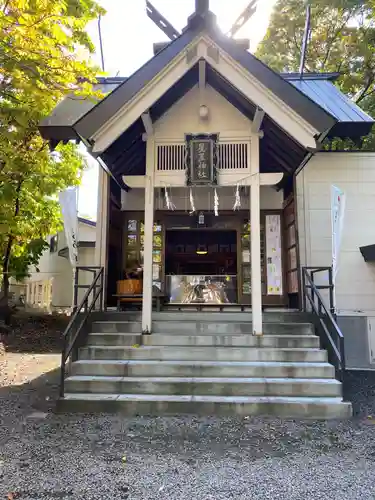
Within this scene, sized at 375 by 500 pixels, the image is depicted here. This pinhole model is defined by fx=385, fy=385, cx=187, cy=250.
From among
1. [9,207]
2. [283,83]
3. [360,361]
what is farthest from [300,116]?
[9,207]

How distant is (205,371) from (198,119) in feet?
12.9

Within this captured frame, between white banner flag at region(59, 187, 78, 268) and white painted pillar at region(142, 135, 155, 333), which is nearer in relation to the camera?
white painted pillar at region(142, 135, 155, 333)

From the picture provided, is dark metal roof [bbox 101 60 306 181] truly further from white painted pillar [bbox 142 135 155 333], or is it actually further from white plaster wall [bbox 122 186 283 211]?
white plaster wall [bbox 122 186 283 211]

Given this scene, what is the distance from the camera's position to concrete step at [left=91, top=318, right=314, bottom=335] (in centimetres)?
593

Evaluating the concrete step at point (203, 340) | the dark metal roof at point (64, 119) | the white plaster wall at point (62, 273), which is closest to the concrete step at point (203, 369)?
the concrete step at point (203, 340)

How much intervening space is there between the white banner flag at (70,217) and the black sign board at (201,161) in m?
2.05

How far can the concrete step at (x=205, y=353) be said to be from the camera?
543 cm

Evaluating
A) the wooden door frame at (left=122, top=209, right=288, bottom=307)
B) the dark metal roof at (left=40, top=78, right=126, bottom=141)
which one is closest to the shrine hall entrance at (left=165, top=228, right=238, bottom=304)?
the wooden door frame at (left=122, top=209, right=288, bottom=307)

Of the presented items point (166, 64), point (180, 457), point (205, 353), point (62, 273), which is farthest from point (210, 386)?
point (62, 273)

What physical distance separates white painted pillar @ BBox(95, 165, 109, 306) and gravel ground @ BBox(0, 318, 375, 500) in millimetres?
3080

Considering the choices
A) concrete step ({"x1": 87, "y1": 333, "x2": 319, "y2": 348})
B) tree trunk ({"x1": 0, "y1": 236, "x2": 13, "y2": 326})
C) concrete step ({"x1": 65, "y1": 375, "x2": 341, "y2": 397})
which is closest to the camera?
concrete step ({"x1": 65, "y1": 375, "x2": 341, "y2": 397})

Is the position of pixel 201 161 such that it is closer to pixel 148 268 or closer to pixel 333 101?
pixel 148 268

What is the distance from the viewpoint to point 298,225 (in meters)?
7.54

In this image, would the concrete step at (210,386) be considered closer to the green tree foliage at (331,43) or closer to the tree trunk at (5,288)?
the tree trunk at (5,288)
